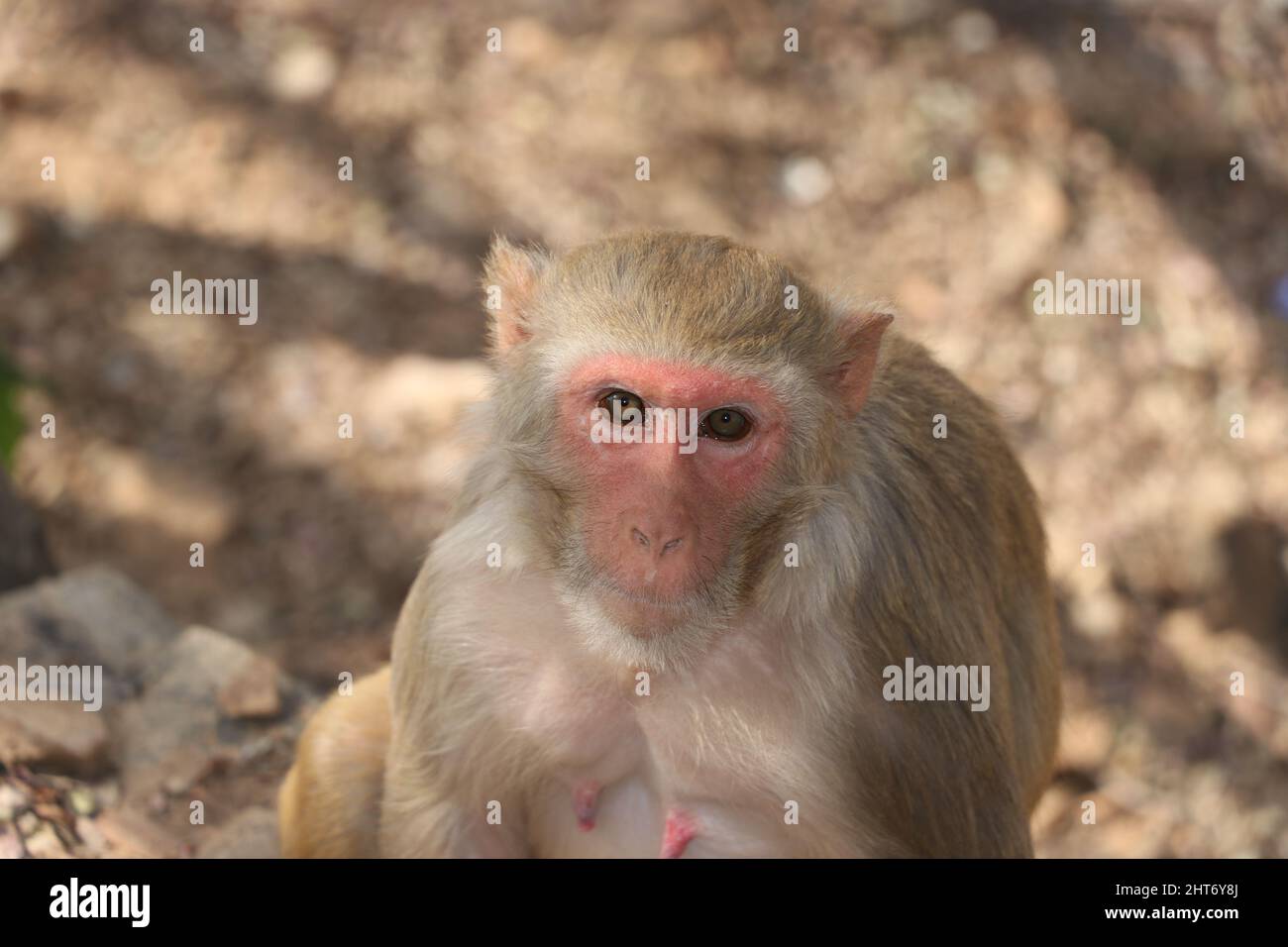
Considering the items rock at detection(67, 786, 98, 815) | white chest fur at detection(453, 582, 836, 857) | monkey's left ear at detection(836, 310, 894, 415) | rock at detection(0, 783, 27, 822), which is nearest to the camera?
monkey's left ear at detection(836, 310, 894, 415)

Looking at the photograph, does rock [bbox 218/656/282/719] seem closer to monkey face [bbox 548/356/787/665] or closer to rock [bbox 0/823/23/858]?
rock [bbox 0/823/23/858]

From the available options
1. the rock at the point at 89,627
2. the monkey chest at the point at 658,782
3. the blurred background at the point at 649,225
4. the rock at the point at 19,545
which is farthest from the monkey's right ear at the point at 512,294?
the blurred background at the point at 649,225

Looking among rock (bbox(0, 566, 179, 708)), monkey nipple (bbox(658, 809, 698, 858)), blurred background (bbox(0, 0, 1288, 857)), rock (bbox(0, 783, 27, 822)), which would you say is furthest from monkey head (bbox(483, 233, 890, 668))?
blurred background (bbox(0, 0, 1288, 857))

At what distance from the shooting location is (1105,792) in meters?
7.95

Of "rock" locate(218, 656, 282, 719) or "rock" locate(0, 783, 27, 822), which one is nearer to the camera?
"rock" locate(0, 783, 27, 822)

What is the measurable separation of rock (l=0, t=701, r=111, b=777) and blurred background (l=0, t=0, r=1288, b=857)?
8.37 ft

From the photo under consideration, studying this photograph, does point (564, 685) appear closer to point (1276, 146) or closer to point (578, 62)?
point (578, 62)

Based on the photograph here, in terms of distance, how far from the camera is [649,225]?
9.33m

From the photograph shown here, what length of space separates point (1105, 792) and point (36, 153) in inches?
278

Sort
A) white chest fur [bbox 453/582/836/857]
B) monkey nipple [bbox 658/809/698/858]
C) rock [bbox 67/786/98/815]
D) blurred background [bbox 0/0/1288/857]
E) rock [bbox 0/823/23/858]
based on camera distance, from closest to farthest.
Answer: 1. white chest fur [bbox 453/582/836/857]
2. monkey nipple [bbox 658/809/698/858]
3. rock [bbox 0/823/23/858]
4. rock [bbox 67/786/98/815]
5. blurred background [bbox 0/0/1288/857]

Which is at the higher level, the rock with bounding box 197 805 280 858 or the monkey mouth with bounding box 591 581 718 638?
the monkey mouth with bounding box 591 581 718 638

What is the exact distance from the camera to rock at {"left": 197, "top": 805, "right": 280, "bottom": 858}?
553 centimetres

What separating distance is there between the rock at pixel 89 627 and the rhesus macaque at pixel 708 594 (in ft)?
5.91

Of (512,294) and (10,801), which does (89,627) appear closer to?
(10,801)
